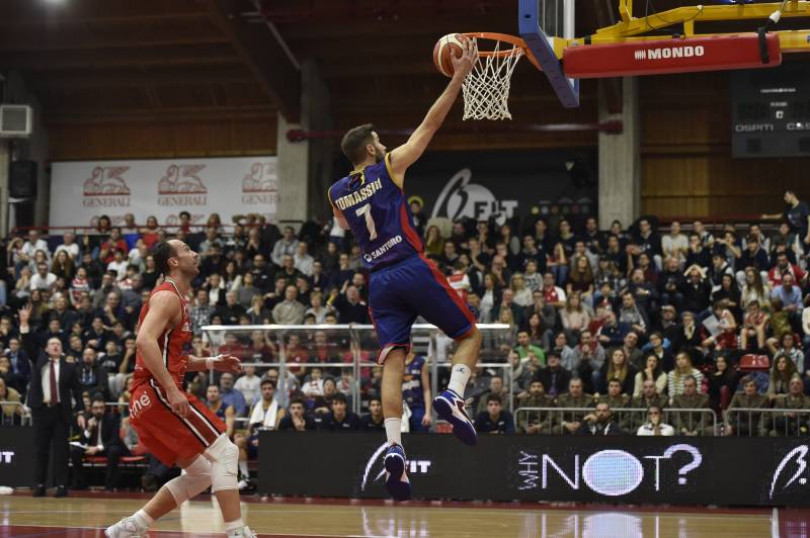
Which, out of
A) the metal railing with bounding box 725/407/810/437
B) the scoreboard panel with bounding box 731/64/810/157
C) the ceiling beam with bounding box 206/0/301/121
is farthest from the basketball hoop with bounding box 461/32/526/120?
the scoreboard panel with bounding box 731/64/810/157

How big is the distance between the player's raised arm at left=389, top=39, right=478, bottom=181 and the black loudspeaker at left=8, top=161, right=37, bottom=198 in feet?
67.7

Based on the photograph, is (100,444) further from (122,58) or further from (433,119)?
(122,58)

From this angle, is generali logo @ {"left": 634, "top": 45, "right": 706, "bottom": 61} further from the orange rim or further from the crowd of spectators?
the crowd of spectators

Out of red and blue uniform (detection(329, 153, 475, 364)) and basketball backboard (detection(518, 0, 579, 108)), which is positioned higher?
basketball backboard (detection(518, 0, 579, 108))

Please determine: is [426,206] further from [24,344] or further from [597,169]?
[24,344]

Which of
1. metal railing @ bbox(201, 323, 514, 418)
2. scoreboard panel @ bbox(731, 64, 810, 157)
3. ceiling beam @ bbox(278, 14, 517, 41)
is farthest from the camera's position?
ceiling beam @ bbox(278, 14, 517, 41)

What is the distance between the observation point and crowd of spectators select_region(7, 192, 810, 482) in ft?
52.4

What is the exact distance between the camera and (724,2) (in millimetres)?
10867

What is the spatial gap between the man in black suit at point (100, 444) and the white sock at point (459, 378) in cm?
1071

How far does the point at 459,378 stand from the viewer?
754 centimetres

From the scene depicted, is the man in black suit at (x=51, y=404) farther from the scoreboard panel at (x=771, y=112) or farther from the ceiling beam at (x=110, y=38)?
the scoreboard panel at (x=771, y=112)

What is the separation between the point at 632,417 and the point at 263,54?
39.6 ft

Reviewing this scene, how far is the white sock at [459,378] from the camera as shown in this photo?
749 centimetres

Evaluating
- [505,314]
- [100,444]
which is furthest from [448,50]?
[100,444]
